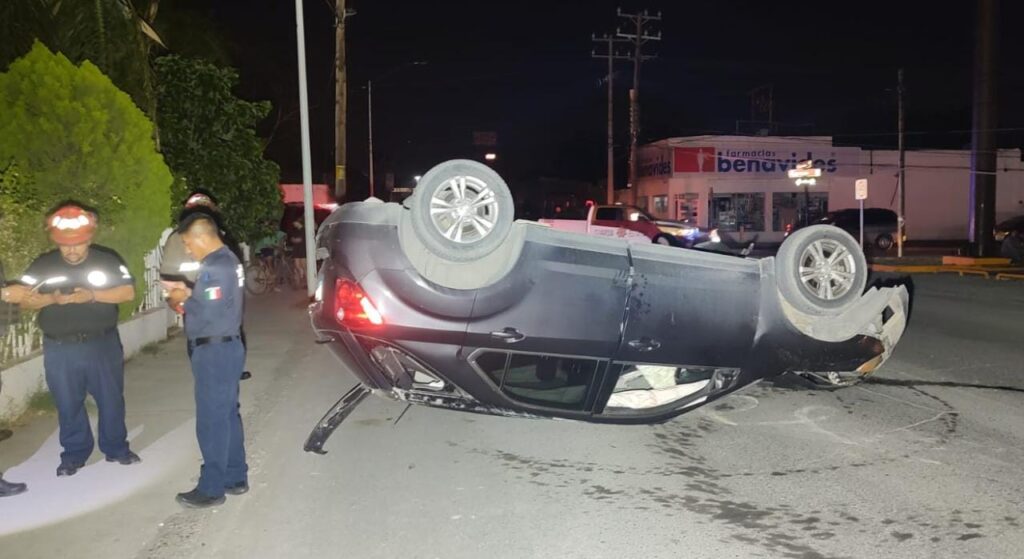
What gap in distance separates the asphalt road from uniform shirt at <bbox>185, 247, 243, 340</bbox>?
1.11 metres

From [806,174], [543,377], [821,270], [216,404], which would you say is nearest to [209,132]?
[216,404]

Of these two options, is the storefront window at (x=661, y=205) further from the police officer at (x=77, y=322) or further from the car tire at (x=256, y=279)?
the police officer at (x=77, y=322)

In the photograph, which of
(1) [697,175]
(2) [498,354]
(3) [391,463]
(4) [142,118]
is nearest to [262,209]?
(4) [142,118]

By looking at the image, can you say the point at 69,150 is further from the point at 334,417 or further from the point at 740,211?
the point at 740,211

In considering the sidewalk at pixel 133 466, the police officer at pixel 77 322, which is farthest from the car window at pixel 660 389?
→ the police officer at pixel 77 322

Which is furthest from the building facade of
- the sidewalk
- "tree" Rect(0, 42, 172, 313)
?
the sidewalk

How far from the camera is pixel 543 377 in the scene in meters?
5.33

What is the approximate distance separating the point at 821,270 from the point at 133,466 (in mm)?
4904

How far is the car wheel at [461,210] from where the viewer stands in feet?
15.8

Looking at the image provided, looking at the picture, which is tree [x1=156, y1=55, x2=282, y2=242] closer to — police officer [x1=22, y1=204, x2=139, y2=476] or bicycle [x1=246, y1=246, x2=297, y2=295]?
bicycle [x1=246, y1=246, x2=297, y2=295]

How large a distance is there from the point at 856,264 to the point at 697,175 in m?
37.5

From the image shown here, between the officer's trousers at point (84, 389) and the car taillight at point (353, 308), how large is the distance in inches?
74.0

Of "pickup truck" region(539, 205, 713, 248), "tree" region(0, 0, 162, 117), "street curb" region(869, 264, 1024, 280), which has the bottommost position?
"street curb" region(869, 264, 1024, 280)

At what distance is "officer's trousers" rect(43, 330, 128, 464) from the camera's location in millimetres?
5430
